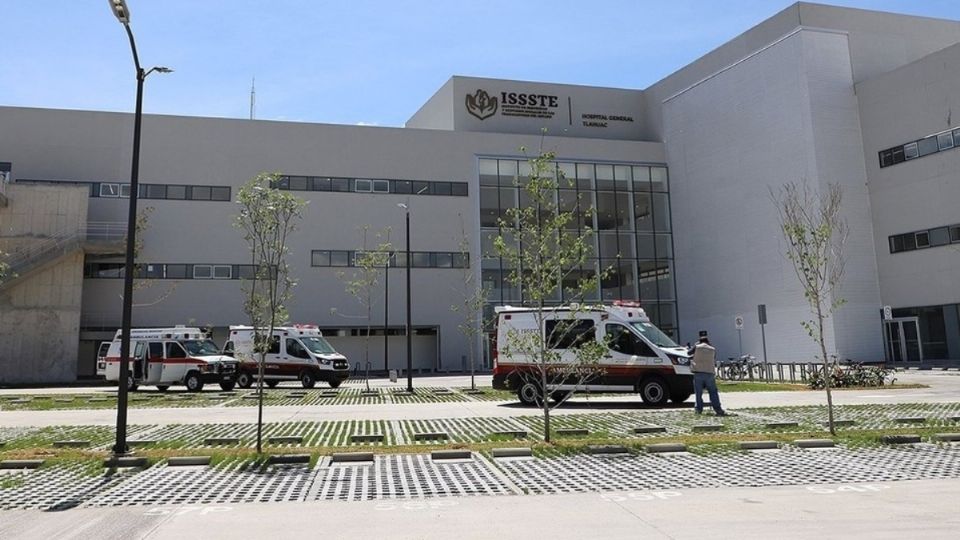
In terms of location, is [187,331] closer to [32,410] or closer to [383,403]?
[32,410]

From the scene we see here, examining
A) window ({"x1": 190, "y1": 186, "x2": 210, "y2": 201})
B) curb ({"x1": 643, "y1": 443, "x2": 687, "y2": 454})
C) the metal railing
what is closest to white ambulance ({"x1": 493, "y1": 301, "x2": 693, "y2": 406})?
curb ({"x1": 643, "y1": 443, "x2": 687, "y2": 454})

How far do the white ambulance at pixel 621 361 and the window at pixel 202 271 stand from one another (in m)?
26.2

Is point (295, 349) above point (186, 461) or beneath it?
above

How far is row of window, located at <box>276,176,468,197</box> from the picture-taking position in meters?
40.7

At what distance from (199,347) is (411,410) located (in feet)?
45.3

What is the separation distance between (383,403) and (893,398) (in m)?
14.0

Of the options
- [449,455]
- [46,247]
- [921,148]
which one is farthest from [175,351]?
[921,148]

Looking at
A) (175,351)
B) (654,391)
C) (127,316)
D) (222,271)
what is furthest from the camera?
(222,271)

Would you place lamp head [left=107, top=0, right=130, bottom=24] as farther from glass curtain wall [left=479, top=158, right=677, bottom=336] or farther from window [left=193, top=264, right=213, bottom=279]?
glass curtain wall [left=479, top=158, right=677, bottom=336]

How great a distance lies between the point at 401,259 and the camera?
41.4 metres

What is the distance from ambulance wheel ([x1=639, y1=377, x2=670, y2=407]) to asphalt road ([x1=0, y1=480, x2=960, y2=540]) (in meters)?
9.81

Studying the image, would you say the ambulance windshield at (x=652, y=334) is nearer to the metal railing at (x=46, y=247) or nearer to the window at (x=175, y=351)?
the window at (x=175, y=351)

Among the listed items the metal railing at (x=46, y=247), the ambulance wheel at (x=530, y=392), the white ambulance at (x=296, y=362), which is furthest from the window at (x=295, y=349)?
the metal railing at (x=46, y=247)

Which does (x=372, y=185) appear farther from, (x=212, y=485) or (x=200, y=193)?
A: (x=212, y=485)
